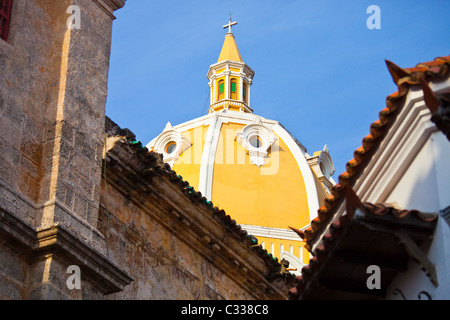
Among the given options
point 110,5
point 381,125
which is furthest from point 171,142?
point 381,125

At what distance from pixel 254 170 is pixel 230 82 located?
9842mm

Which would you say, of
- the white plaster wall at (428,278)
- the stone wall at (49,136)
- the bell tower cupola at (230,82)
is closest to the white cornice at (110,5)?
the stone wall at (49,136)

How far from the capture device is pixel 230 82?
5103 centimetres

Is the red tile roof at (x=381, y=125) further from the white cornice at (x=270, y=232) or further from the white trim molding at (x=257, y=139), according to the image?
the white trim molding at (x=257, y=139)

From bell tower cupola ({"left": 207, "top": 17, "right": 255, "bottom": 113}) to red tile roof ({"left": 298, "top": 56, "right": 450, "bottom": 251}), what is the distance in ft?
124

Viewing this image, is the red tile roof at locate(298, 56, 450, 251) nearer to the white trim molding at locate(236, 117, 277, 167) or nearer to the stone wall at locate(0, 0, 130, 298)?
the stone wall at locate(0, 0, 130, 298)

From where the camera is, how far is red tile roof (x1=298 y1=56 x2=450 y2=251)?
10203 mm

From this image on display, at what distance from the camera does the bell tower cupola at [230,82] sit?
49.9 m

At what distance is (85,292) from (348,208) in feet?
9.79

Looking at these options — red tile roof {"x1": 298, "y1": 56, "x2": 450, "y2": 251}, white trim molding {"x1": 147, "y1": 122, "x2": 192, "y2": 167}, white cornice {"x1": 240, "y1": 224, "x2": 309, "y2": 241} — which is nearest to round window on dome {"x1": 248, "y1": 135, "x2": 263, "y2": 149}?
white trim molding {"x1": 147, "y1": 122, "x2": 192, "y2": 167}

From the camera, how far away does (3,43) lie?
1227cm

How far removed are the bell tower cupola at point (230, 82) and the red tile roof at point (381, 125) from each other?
1486 inches
